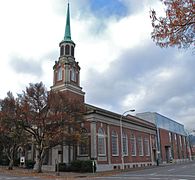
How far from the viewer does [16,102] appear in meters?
34.4

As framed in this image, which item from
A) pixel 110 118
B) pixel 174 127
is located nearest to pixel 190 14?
pixel 110 118

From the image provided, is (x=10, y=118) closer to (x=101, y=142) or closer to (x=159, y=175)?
(x=101, y=142)

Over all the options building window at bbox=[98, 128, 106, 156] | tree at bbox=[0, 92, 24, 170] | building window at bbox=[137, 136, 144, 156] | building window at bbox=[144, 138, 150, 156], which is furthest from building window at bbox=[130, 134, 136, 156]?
tree at bbox=[0, 92, 24, 170]

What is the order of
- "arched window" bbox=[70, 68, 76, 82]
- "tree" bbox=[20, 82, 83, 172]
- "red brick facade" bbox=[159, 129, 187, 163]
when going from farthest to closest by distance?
"red brick facade" bbox=[159, 129, 187, 163]
"arched window" bbox=[70, 68, 76, 82]
"tree" bbox=[20, 82, 83, 172]

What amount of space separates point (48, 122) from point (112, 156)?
14.1m

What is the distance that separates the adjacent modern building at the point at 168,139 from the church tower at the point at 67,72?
30415 millimetres

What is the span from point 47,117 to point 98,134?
33.7 feet

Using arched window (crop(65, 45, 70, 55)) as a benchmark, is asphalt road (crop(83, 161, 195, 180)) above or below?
below

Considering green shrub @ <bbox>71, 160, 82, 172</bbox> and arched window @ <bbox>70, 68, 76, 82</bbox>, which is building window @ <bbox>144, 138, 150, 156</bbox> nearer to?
arched window @ <bbox>70, 68, 76, 82</bbox>

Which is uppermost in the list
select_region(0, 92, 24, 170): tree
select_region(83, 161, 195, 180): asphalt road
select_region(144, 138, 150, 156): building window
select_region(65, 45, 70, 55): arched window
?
select_region(65, 45, 70, 55): arched window

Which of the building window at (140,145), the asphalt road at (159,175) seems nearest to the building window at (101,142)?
the asphalt road at (159,175)

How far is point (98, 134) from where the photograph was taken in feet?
134

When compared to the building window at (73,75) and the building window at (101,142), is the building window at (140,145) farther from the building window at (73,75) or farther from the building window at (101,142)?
the building window at (73,75)

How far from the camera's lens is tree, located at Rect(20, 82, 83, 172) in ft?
109
